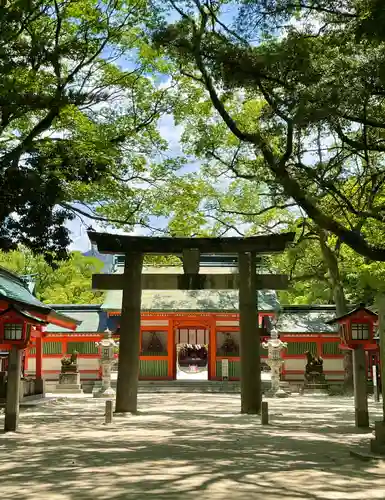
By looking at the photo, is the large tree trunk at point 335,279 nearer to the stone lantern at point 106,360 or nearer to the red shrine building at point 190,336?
the red shrine building at point 190,336

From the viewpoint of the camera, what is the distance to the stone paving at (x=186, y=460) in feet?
20.1

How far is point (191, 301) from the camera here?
1164 inches

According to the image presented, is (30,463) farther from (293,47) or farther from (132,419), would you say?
(293,47)

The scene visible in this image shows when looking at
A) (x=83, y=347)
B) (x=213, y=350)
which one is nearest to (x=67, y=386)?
(x=83, y=347)

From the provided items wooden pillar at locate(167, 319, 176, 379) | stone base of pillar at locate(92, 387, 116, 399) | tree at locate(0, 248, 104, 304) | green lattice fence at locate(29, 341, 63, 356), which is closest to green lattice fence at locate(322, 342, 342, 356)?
wooden pillar at locate(167, 319, 176, 379)

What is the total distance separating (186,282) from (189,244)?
3.71ft

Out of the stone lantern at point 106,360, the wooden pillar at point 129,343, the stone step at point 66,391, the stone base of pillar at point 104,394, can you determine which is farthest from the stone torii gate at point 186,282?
the stone step at point 66,391

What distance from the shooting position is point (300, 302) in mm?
39625

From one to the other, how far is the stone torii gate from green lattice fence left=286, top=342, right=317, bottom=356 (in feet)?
47.7

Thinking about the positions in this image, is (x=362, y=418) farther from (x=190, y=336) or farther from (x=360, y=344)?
(x=190, y=336)

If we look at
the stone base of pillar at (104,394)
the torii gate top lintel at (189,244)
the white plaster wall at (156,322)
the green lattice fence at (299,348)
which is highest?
the torii gate top lintel at (189,244)

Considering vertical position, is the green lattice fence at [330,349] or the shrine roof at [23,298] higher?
the shrine roof at [23,298]

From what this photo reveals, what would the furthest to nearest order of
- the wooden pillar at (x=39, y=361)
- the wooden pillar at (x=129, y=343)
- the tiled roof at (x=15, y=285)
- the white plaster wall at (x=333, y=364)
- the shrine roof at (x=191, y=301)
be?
the white plaster wall at (x=333, y=364)
the shrine roof at (x=191, y=301)
the wooden pillar at (x=39, y=361)
the tiled roof at (x=15, y=285)
the wooden pillar at (x=129, y=343)

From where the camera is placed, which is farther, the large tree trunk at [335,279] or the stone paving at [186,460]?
the large tree trunk at [335,279]
